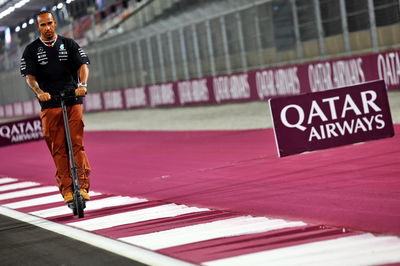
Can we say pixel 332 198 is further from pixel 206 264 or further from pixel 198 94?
pixel 198 94

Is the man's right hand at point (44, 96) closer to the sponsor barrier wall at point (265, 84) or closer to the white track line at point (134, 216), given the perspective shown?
the white track line at point (134, 216)

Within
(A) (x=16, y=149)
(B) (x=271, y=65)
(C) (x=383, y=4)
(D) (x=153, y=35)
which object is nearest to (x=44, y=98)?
(A) (x=16, y=149)

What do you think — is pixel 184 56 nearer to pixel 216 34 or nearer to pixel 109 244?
pixel 216 34

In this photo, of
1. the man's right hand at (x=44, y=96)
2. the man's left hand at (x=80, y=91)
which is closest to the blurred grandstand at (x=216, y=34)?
the man's left hand at (x=80, y=91)

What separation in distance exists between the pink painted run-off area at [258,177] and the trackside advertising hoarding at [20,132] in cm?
230

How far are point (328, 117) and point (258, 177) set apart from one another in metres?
1.13

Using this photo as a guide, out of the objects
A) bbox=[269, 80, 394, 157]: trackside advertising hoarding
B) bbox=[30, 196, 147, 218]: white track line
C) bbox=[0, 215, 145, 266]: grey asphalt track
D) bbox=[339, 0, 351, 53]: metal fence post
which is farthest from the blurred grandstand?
bbox=[0, 215, 145, 266]: grey asphalt track

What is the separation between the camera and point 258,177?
1020cm

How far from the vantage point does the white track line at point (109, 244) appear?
18.8ft

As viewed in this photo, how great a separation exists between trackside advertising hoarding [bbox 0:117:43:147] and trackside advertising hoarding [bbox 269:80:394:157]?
11.9 metres

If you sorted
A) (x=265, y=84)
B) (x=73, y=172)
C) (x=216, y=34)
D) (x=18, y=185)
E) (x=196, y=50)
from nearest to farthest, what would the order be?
(x=73, y=172) < (x=18, y=185) < (x=265, y=84) < (x=216, y=34) < (x=196, y=50)

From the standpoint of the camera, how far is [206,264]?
5.46 meters

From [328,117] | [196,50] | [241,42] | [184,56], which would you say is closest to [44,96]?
[328,117]

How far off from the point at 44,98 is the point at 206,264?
3319 mm
